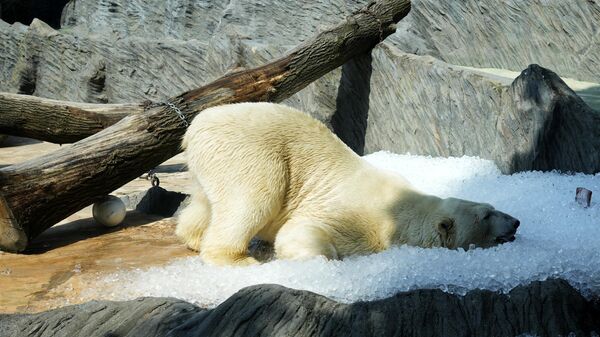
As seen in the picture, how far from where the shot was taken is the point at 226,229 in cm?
423

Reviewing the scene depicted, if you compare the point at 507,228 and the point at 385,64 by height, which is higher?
the point at 385,64

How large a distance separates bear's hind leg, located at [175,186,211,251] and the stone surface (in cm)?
167

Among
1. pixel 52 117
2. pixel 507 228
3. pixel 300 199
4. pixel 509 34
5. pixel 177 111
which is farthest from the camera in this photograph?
pixel 509 34

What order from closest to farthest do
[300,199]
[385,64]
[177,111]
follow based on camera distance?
[300,199]
[177,111]
[385,64]

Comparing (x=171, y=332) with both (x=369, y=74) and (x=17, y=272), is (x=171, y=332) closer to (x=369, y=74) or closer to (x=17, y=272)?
(x=17, y=272)

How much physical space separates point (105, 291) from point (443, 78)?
372 centimetres

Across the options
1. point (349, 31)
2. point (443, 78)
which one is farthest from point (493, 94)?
point (349, 31)

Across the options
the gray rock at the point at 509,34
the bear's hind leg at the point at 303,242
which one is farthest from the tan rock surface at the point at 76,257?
the gray rock at the point at 509,34

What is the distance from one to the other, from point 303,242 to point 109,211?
6.83 feet

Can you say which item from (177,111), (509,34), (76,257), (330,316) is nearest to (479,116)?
(177,111)

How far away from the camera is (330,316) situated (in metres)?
2.71

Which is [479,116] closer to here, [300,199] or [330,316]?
[300,199]

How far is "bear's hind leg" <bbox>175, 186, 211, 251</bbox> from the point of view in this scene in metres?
4.77

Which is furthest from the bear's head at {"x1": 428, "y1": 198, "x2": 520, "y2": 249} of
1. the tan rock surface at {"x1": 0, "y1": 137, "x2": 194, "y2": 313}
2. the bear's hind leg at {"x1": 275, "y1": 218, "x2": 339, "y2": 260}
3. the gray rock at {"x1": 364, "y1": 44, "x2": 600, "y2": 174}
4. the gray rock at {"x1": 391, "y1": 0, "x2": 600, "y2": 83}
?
the gray rock at {"x1": 391, "y1": 0, "x2": 600, "y2": 83}
